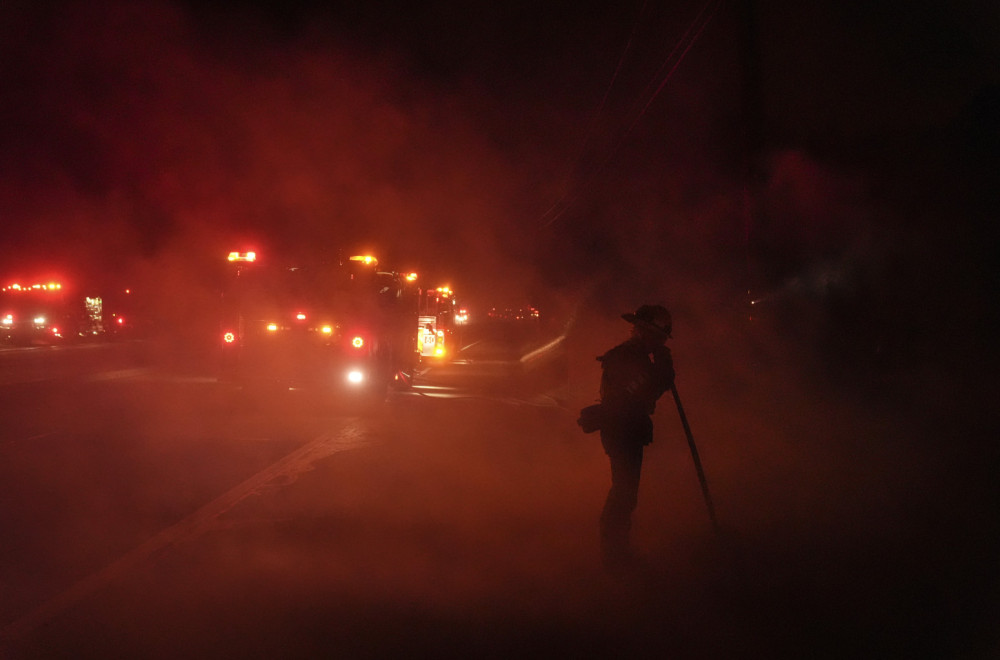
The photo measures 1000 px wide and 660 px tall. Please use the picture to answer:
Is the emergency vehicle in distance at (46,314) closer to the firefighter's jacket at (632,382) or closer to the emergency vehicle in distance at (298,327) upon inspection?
the emergency vehicle in distance at (298,327)

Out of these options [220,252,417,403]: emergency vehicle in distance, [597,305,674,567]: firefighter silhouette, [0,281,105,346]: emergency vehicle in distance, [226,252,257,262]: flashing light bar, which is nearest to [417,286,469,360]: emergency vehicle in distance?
[220,252,417,403]: emergency vehicle in distance

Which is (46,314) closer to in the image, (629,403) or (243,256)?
(243,256)

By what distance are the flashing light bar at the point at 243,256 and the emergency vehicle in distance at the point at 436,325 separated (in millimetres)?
5522

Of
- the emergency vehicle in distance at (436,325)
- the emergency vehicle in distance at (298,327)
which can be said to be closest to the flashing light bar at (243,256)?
the emergency vehicle in distance at (298,327)

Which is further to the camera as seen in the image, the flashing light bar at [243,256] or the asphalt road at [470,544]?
the flashing light bar at [243,256]

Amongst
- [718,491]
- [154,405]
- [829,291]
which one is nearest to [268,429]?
[154,405]

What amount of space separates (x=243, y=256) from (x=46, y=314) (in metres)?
22.9

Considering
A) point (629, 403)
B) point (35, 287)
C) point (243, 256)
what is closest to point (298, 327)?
point (243, 256)

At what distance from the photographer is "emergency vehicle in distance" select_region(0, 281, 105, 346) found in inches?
1200

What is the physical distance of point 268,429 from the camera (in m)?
9.99

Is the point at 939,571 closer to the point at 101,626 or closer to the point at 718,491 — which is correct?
the point at 718,491

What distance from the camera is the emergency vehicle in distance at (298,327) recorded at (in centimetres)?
1270

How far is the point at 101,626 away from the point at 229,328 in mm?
9604

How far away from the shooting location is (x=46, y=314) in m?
31.2
